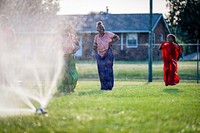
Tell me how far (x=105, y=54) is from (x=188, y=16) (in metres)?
46.2

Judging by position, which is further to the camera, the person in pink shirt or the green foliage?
the person in pink shirt

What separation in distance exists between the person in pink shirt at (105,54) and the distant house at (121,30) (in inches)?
1012

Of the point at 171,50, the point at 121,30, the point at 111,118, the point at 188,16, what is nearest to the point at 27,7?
the point at 121,30

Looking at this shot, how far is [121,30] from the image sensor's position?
47.0 metres

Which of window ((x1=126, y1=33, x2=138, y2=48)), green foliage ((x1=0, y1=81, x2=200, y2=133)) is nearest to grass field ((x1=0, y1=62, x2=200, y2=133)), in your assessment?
green foliage ((x1=0, y1=81, x2=200, y2=133))

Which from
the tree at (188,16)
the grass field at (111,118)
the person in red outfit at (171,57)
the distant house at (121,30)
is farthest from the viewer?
the tree at (188,16)

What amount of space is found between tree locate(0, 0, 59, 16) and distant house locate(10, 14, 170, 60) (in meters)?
1.90

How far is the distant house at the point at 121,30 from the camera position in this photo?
44312 millimetres

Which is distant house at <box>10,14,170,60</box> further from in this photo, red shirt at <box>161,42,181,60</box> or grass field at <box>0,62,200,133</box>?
grass field at <box>0,62,200,133</box>

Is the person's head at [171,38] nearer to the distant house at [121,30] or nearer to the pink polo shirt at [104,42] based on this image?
the pink polo shirt at [104,42]

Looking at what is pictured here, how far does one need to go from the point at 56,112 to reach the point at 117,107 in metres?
1.28

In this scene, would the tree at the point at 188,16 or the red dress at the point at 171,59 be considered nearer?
the red dress at the point at 171,59

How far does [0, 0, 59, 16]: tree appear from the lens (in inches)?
1801

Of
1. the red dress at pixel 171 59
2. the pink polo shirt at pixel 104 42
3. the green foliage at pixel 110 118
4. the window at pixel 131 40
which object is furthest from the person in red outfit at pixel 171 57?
the window at pixel 131 40
